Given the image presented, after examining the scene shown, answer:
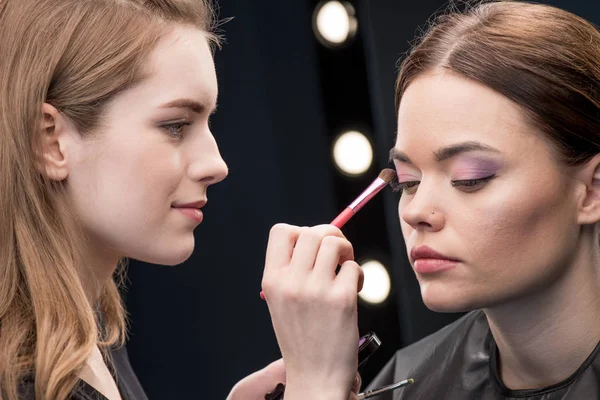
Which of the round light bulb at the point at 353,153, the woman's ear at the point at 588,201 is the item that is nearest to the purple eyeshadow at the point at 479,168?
the woman's ear at the point at 588,201

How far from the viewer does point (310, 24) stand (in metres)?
1.68

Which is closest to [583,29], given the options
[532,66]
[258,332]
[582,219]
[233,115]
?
[532,66]

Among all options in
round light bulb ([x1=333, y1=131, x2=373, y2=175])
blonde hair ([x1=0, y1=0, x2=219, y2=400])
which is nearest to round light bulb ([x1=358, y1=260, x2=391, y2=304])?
→ round light bulb ([x1=333, y1=131, x2=373, y2=175])

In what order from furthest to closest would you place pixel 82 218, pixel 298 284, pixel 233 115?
1. pixel 233 115
2. pixel 82 218
3. pixel 298 284

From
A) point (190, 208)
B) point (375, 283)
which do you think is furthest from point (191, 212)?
point (375, 283)

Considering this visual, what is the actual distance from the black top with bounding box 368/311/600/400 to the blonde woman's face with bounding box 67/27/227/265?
419 millimetres

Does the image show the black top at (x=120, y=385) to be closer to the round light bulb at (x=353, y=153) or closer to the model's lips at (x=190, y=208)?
the model's lips at (x=190, y=208)

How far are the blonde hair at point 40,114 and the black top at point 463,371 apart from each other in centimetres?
50

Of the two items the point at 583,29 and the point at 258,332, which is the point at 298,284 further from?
the point at 258,332

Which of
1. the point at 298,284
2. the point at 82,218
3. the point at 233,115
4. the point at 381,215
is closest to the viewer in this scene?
the point at 298,284

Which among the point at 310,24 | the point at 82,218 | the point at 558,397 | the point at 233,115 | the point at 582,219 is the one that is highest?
the point at 310,24

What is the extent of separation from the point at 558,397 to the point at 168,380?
960mm

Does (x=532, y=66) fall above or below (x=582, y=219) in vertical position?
above

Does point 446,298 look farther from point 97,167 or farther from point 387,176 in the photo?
point 97,167
